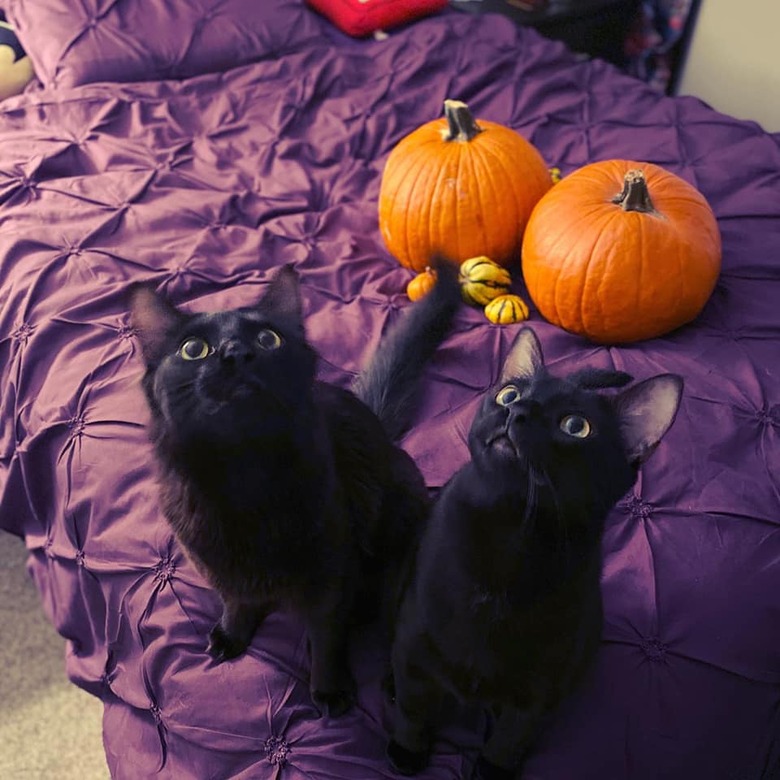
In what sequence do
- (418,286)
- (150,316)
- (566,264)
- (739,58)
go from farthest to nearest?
(739,58), (418,286), (566,264), (150,316)

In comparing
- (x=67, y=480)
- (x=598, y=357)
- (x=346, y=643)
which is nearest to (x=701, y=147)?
(x=598, y=357)

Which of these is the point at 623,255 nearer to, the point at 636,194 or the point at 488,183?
the point at 636,194

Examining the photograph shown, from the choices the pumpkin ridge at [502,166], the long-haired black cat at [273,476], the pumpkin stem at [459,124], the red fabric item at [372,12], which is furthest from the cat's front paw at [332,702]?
the red fabric item at [372,12]

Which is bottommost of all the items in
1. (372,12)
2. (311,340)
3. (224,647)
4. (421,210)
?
(224,647)

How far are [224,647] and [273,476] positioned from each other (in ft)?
1.00

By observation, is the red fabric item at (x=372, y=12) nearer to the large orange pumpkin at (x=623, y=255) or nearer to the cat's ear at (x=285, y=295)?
the large orange pumpkin at (x=623, y=255)

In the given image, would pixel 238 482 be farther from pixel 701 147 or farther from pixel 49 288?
pixel 701 147

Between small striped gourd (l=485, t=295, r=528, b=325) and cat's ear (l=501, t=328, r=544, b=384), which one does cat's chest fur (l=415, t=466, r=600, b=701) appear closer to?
cat's ear (l=501, t=328, r=544, b=384)

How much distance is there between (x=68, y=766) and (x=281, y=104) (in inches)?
57.5

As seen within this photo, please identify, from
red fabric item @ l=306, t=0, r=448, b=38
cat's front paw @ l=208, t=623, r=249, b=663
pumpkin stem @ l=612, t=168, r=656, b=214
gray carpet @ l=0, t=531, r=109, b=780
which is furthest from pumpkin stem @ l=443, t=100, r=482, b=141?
gray carpet @ l=0, t=531, r=109, b=780

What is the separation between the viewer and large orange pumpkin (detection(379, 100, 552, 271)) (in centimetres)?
133

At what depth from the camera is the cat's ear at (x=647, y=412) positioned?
67 centimetres

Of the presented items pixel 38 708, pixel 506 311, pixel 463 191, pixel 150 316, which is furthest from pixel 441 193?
pixel 38 708

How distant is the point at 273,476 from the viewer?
71 cm
